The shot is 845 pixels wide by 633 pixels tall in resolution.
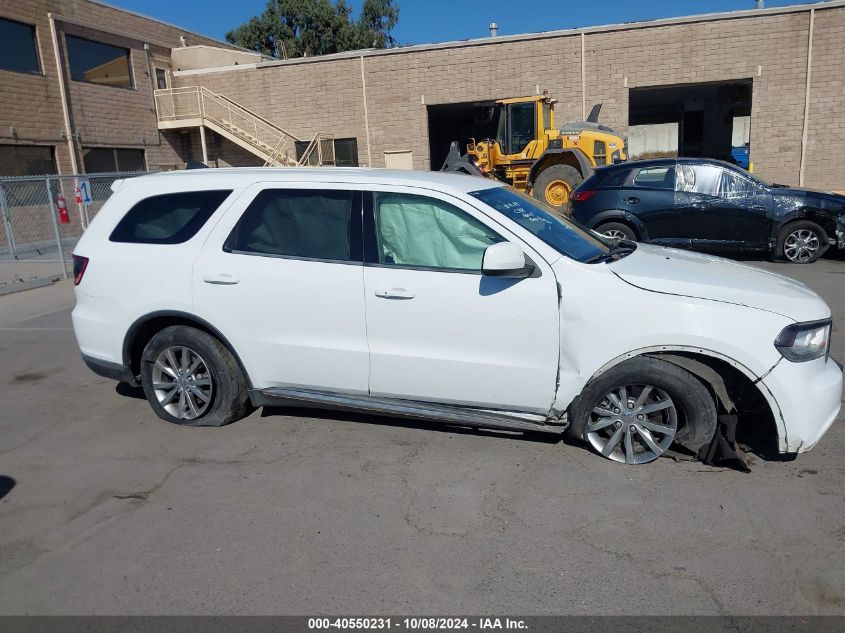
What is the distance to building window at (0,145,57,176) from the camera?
741 inches

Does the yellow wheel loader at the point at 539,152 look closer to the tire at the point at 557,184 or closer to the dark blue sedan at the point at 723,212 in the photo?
the tire at the point at 557,184

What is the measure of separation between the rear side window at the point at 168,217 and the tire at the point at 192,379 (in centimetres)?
69

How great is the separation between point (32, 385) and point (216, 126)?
21126mm

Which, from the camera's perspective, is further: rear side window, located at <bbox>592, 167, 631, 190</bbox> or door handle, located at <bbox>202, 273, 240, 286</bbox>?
rear side window, located at <bbox>592, 167, 631, 190</bbox>

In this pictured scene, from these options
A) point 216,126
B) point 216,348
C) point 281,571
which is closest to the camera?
point 281,571

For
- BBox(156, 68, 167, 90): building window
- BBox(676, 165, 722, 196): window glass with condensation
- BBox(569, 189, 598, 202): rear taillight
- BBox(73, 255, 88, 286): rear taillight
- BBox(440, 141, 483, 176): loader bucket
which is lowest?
BBox(73, 255, 88, 286): rear taillight

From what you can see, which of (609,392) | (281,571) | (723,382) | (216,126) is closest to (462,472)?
(609,392)

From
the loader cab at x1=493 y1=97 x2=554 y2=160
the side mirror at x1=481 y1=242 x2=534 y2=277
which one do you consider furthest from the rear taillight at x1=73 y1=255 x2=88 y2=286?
the loader cab at x1=493 y1=97 x2=554 y2=160

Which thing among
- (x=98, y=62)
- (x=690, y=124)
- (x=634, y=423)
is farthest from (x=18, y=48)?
(x=690, y=124)

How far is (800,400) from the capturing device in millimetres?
3750

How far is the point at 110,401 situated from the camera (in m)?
5.76

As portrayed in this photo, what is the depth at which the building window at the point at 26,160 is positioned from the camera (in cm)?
1881

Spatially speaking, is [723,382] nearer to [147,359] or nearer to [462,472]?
[462,472]

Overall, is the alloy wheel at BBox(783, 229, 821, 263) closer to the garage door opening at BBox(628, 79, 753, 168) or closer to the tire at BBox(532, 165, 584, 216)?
the tire at BBox(532, 165, 584, 216)
